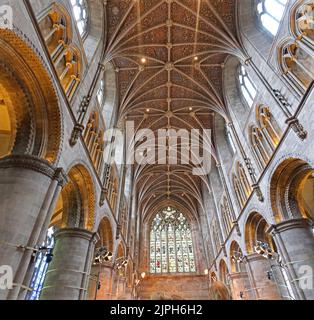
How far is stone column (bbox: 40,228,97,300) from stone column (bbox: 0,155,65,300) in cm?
357

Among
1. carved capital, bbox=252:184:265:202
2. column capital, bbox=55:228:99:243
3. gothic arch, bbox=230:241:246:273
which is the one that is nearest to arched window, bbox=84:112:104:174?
column capital, bbox=55:228:99:243

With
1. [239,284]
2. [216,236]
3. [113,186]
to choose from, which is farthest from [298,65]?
[216,236]

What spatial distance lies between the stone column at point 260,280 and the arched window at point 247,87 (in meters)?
9.26

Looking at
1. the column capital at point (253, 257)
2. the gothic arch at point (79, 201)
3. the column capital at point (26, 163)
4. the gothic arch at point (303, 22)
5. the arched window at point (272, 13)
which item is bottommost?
the column capital at point (26, 163)

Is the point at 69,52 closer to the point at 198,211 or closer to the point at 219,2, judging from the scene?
the point at 219,2

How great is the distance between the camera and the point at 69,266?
9203 millimetres

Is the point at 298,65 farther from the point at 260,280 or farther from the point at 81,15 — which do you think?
the point at 81,15

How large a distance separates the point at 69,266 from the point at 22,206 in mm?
4223

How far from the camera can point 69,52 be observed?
984 centimetres

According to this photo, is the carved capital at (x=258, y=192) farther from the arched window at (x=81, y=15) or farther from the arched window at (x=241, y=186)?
the arched window at (x=81, y=15)

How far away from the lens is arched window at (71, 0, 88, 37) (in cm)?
1206

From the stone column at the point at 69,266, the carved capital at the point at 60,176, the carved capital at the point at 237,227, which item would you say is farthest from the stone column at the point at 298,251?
the carved capital at the point at 60,176

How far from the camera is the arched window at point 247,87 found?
14.4m

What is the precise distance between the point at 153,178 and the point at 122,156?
10.0m
